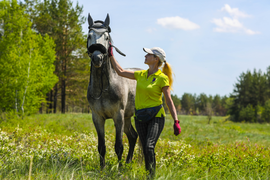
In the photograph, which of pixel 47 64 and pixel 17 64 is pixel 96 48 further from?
pixel 47 64

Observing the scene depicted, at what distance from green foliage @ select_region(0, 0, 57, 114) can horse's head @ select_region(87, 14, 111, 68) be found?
14.7m

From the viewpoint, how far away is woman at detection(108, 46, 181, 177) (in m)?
3.87

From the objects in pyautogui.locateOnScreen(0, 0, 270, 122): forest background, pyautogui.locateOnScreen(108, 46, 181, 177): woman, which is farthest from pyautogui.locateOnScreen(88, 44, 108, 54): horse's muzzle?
pyautogui.locateOnScreen(0, 0, 270, 122): forest background

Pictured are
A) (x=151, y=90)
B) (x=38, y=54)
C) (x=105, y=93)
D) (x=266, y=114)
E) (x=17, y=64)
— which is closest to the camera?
(x=151, y=90)

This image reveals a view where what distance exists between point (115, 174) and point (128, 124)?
184 cm

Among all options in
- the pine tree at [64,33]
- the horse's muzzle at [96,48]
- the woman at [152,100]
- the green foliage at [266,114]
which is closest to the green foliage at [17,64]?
the pine tree at [64,33]

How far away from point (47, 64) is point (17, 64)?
5.82 m

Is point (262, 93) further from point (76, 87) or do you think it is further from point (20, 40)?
point (20, 40)

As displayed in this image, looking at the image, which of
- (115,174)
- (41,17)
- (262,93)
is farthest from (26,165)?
(262,93)

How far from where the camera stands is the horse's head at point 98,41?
4.09m

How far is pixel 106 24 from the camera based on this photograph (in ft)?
14.9

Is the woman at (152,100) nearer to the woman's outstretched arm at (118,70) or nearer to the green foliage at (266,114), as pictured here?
the woman's outstretched arm at (118,70)

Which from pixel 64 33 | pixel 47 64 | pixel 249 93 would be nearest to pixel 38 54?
pixel 47 64

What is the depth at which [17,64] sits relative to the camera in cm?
1702
